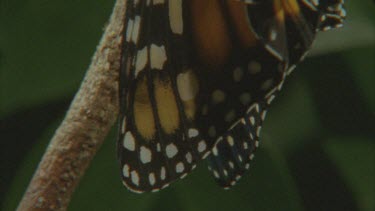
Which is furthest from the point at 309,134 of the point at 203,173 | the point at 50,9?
the point at 50,9

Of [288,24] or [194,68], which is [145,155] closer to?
[194,68]

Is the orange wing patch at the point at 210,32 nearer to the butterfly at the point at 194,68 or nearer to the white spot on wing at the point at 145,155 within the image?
the butterfly at the point at 194,68

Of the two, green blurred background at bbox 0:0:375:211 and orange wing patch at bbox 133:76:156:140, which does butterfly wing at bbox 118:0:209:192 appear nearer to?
orange wing patch at bbox 133:76:156:140

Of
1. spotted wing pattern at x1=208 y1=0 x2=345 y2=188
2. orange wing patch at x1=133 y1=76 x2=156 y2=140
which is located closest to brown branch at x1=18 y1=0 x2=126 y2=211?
orange wing patch at x1=133 y1=76 x2=156 y2=140

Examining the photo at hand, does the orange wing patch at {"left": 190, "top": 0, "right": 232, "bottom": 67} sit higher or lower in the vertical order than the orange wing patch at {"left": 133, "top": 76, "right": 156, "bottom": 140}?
higher

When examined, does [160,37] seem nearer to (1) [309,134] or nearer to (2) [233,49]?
(2) [233,49]
